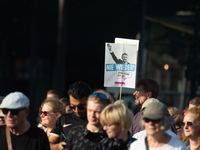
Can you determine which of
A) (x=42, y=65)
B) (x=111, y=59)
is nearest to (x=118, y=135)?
(x=111, y=59)

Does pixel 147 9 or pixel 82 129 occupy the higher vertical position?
pixel 147 9

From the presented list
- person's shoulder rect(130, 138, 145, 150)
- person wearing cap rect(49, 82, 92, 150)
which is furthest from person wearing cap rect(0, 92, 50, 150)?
person's shoulder rect(130, 138, 145, 150)

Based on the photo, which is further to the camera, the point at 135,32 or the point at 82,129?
the point at 135,32

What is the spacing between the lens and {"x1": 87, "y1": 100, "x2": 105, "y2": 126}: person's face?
363cm

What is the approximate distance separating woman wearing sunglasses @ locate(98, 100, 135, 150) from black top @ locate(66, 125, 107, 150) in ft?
0.35

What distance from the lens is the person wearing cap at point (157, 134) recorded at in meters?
3.36

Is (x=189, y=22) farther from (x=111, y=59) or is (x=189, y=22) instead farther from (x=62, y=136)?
(x=62, y=136)

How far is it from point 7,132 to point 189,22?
9959 millimetres

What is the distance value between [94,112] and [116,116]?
296 millimetres

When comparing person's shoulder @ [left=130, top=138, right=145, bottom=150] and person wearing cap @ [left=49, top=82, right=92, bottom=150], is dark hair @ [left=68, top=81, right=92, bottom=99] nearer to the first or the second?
person wearing cap @ [left=49, top=82, right=92, bottom=150]

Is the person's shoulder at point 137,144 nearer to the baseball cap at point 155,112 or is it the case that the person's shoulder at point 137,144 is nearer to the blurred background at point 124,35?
the baseball cap at point 155,112

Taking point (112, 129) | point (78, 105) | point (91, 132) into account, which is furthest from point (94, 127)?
point (78, 105)

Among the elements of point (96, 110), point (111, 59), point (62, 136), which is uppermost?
point (111, 59)

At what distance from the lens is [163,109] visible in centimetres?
346
